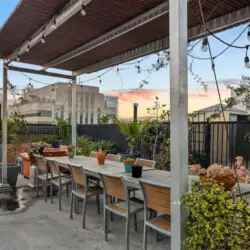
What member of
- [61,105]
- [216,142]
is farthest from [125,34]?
[61,105]

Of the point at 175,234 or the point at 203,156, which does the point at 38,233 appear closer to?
the point at 175,234

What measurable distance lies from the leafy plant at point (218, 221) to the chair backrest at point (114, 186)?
1.06m

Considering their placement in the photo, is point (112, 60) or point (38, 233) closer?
point (38, 233)

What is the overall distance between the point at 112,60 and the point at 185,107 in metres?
3.83

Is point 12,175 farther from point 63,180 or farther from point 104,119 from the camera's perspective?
point 104,119

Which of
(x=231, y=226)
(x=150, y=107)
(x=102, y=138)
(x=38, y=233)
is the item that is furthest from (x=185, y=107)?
(x=102, y=138)

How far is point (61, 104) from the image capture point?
11.6 meters

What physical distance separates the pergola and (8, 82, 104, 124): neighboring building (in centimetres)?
516

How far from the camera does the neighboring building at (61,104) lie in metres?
11.2

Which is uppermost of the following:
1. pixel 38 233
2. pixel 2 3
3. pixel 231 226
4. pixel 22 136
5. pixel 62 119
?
pixel 2 3

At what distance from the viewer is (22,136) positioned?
28.0ft

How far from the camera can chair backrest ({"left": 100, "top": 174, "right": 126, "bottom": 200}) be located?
9.39 feet

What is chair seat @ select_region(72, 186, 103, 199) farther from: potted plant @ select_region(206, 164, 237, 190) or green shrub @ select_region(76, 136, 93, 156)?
green shrub @ select_region(76, 136, 93, 156)

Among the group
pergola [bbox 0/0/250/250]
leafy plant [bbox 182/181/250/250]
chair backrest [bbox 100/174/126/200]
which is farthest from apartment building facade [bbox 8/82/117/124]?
leafy plant [bbox 182/181/250/250]
